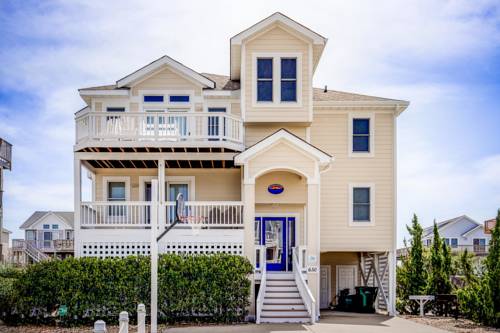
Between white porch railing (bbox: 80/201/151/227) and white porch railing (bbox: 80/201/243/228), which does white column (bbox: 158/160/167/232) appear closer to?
white porch railing (bbox: 80/201/243/228)

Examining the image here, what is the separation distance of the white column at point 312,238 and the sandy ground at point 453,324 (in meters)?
3.65

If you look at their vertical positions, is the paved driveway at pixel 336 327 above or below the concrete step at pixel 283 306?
below

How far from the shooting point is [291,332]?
52.5ft

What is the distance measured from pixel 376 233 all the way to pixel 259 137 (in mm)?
5558

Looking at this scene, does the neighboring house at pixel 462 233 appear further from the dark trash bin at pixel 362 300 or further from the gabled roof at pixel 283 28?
the gabled roof at pixel 283 28

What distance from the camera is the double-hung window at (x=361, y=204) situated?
74.7ft

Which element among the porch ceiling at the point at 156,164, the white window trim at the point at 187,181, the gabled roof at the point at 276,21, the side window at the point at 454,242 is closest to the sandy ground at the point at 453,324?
the porch ceiling at the point at 156,164

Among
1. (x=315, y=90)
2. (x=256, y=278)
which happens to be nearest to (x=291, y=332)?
(x=256, y=278)

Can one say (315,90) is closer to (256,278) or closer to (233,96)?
(233,96)

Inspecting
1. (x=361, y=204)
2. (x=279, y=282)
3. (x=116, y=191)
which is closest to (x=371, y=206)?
(x=361, y=204)

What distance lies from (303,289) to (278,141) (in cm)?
476

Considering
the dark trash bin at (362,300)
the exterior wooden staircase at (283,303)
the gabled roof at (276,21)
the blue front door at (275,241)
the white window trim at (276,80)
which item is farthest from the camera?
the dark trash bin at (362,300)

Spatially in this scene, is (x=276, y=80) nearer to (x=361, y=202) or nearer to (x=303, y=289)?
(x=361, y=202)

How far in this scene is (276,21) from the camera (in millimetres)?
21672
